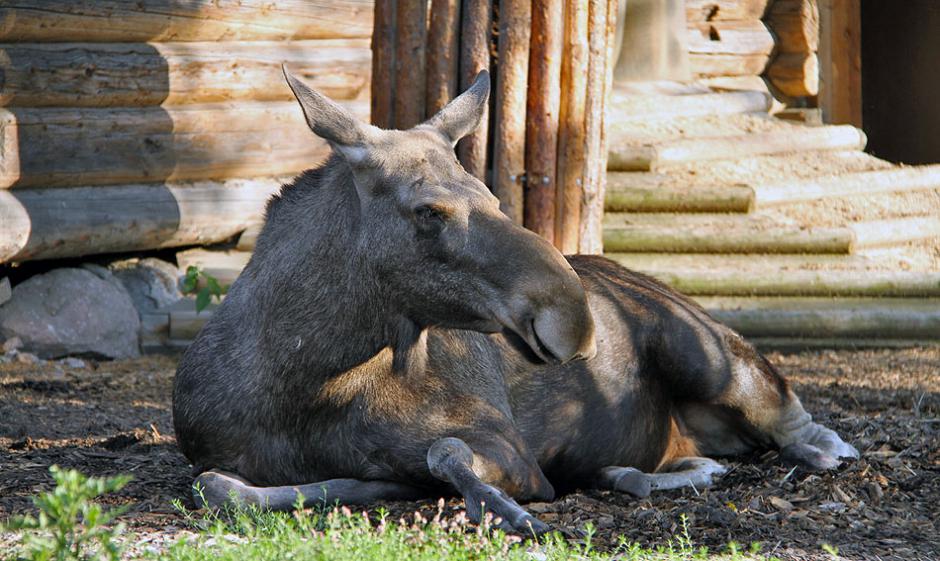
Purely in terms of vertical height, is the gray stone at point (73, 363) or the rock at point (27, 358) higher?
the rock at point (27, 358)

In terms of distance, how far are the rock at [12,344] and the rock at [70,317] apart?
0.09ft

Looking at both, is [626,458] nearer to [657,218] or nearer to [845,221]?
[657,218]

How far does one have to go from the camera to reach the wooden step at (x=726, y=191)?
10.7 metres

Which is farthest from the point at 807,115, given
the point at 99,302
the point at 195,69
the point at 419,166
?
the point at 419,166

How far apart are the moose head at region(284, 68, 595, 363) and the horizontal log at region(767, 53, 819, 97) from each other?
10537 millimetres

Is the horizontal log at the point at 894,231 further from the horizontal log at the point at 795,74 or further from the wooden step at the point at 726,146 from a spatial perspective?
the horizontal log at the point at 795,74

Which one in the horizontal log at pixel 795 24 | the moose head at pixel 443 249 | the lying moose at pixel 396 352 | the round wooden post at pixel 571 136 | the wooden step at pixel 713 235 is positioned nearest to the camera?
the moose head at pixel 443 249

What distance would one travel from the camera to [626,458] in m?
5.96

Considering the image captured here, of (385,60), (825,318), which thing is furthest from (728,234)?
(385,60)

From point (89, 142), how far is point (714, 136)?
5.76 m

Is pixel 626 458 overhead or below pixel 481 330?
below

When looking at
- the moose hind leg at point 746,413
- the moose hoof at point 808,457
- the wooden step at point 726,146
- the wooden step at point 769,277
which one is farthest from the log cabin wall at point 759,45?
the moose hoof at point 808,457

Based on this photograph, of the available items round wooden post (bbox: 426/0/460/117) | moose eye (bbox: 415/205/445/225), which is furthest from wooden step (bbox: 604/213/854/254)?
moose eye (bbox: 415/205/445/225)

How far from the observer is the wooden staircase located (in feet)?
32.4
